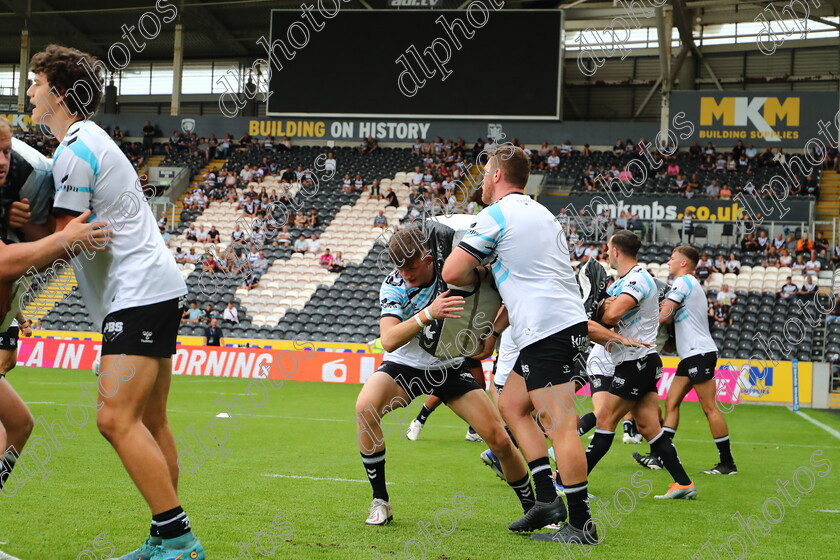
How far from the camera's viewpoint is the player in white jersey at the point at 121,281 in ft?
13.3

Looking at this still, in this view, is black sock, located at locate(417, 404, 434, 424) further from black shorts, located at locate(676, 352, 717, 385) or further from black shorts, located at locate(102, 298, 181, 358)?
black shorts, located at locate(102, 298, 181, 358)

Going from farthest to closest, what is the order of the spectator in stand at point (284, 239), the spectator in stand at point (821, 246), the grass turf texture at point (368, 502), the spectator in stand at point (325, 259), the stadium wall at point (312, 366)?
the spectator in stand at point (284, 239) → the spectator in stand at point (325, 259) → the spectator in stand at point (821, 246) → the stadium wall at point (312, 366) → the grass turf texture at point (368, 502)

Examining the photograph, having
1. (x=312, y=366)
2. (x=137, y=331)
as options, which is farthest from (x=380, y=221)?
(x=137, y=331)

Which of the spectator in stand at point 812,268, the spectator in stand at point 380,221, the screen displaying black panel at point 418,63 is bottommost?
the spectator in stand at point 812,268

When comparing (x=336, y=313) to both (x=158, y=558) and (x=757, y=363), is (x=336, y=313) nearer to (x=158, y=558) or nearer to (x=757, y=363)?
(x=757, y=363)

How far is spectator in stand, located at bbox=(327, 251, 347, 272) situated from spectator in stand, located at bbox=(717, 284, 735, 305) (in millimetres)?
11183

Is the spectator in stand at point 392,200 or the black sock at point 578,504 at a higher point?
the spectator in stand at point 392,200

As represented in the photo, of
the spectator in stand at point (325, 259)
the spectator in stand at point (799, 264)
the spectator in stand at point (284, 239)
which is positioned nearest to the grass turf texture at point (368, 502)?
the spectator in stand at point (799, 264)

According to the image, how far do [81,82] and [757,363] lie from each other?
17.0 meters

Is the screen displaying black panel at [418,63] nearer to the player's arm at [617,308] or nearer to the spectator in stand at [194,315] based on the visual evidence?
the spectator in stand at [194,315]

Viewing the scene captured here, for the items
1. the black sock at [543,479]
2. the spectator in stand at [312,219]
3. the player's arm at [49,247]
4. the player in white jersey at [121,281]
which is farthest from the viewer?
the spectator in stand at [312,219]

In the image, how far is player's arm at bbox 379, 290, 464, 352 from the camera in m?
5.14

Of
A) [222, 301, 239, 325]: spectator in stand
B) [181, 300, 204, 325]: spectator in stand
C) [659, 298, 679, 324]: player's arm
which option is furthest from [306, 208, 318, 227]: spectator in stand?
[659, 298, 679, 324]: player's arm

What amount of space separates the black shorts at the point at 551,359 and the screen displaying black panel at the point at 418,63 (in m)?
26.7
